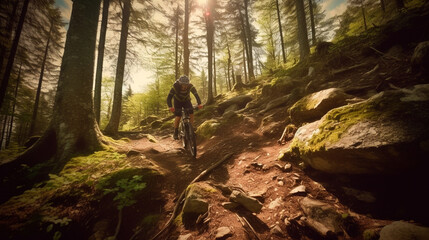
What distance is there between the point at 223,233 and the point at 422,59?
18.5ft

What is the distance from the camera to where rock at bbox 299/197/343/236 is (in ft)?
5.62

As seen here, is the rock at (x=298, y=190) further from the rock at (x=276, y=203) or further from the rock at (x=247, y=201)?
the rock at (x=247, y=201)

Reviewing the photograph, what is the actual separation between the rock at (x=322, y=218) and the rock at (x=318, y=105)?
2607 mm

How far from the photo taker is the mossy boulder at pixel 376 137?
1766mm

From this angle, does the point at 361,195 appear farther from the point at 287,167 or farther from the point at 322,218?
the point at 287,167

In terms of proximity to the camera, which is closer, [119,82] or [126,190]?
[126,190]

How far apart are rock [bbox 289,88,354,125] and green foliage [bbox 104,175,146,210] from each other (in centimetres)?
424

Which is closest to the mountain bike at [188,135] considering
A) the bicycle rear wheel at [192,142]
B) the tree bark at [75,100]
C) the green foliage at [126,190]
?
the bicycle rear wheel at [192,142]

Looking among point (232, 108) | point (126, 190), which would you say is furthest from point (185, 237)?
point (232, 108)

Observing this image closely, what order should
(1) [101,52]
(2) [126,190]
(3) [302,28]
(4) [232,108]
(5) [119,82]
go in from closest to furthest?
(2) [126,190] → (5) [119,82] → (4) [232,108] → (3) [302,28] → (1) [101,52]

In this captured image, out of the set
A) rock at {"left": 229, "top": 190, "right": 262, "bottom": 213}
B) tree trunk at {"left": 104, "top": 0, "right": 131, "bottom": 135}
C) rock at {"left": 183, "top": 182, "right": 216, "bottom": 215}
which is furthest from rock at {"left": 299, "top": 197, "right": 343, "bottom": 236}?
tree trunk at {"left": 104, "top": 0, "right": 131, "bottom": 135}

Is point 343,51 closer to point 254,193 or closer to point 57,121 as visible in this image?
point 254,193

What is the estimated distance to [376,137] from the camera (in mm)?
1984

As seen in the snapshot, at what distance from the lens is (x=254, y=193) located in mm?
2717
